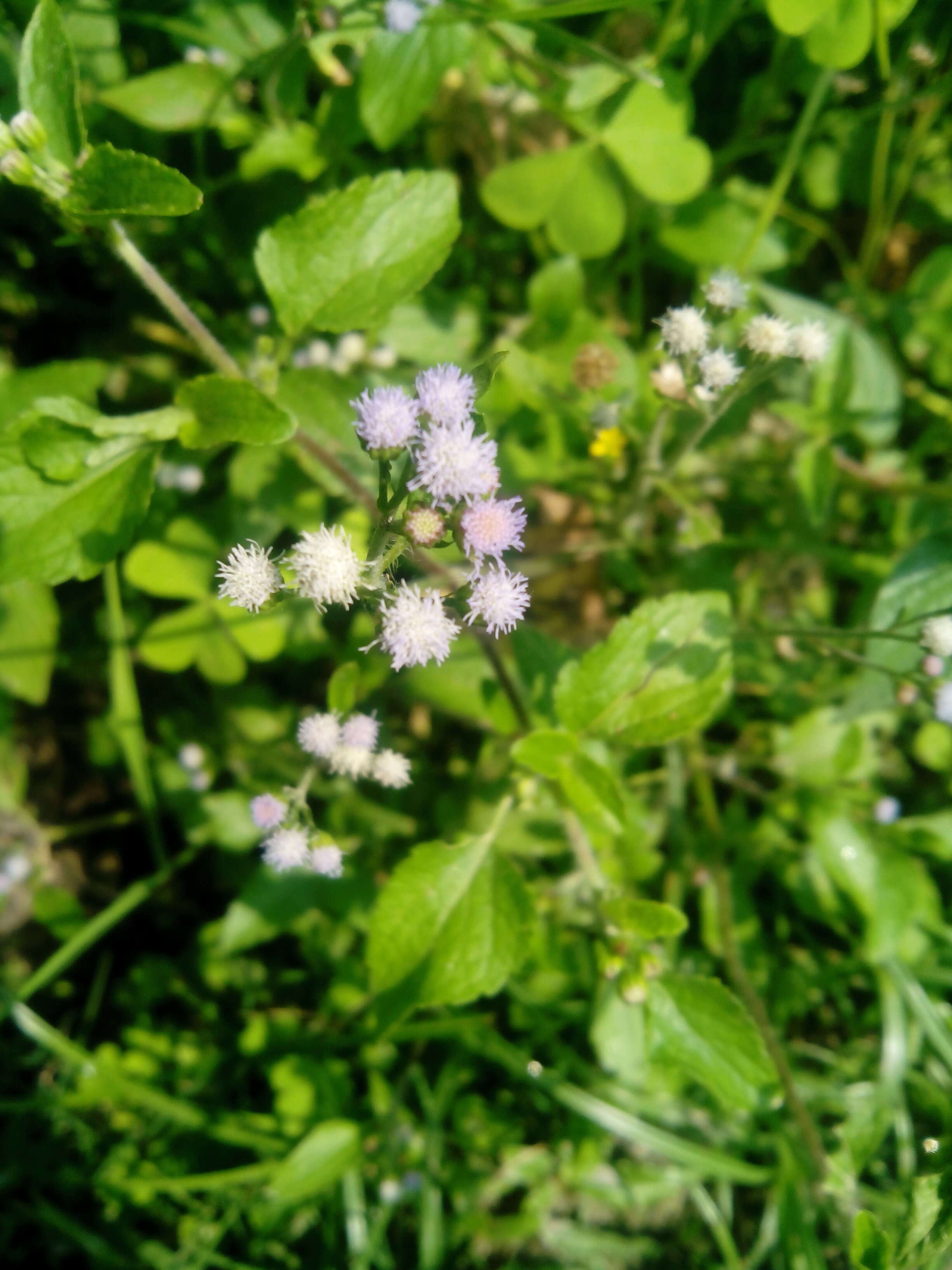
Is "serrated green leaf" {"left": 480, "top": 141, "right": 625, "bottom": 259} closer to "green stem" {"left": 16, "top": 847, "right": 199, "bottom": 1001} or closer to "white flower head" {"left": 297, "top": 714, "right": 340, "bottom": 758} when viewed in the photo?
"white flower head" {"left": 297, "top": 714, "right": 340, "bottom": 758}

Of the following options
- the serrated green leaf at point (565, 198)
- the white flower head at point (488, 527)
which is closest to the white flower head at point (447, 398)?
the white flower head at point (488, 527)

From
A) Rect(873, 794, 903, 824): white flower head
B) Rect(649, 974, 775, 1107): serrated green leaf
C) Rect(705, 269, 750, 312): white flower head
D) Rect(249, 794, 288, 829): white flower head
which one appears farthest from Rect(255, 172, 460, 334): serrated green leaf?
Rect(873, 794, 903, 824): white flower head

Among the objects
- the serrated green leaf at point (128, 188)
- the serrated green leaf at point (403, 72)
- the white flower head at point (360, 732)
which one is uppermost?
the serrated green leaf at point (128, 188)

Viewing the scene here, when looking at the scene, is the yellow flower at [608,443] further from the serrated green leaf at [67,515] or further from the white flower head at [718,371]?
the serrated green leaf at [67,515]

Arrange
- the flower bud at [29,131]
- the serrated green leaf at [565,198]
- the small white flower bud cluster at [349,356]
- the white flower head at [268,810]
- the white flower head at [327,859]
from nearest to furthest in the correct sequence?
the flower bud at [29,131], the white flower head at [327,859], the white flower head at [268,810], the serrated green leaf at [565,198], the small white flower bud cluster at [349,356]

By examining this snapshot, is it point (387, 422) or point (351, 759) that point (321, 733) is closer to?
point (351, 759)

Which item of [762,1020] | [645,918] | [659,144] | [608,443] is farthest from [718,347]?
[762,1020]
